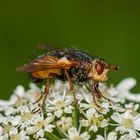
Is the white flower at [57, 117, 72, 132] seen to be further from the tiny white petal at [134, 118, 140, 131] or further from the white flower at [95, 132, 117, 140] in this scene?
the tiny white petal at [134, 118, 140, 131]

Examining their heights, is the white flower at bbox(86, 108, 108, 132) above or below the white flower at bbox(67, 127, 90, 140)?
above

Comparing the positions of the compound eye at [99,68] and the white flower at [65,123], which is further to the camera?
the compound eye at [99,68]

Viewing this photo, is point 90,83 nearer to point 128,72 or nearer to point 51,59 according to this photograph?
point 51,59

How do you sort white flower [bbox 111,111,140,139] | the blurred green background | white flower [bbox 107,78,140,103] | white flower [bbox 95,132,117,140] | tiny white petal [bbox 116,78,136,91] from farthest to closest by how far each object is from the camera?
the blurred green background < tiny white petal [bbox 116,78,136,91] < white flower [bbox 107,78,140,103] < white flower [bbox 111,111,140,139] < white flower [bbox 95,132,117,140]

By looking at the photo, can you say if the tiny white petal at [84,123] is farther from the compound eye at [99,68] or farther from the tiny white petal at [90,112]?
the compound eye at [99,68]

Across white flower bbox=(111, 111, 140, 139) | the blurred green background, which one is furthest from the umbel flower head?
the blurred green background

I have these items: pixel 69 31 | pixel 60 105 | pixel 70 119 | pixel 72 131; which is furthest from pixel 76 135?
pixel 69 31

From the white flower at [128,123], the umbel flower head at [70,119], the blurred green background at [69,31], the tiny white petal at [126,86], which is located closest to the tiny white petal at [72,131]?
the umbel flower head at [70,119]

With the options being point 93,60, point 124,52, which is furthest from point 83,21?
point 93,60
